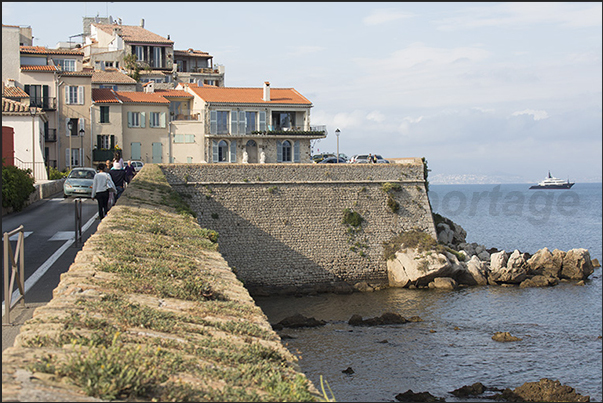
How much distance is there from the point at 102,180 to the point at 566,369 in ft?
52.8

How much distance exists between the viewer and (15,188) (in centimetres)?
2453

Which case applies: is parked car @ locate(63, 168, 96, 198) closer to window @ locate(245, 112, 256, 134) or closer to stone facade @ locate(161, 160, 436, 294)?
stone facade @ locate(161, 160, 436, 294)

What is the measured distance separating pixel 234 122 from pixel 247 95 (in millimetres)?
3227

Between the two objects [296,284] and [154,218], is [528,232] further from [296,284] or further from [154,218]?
[154,218]

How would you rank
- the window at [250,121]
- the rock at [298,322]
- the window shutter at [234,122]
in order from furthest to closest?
the window at [250,121]
the window shutter at [234,122]
the rock at [298,322]

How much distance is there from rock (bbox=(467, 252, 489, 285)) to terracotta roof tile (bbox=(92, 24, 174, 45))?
54021mm

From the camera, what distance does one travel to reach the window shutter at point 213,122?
166ft

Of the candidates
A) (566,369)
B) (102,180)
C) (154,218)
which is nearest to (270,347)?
(154,218)

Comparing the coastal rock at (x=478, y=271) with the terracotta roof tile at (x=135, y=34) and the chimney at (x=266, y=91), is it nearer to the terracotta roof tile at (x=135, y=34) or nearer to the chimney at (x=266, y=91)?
the chimney at (x=266, y=91)

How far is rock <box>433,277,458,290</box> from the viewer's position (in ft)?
103

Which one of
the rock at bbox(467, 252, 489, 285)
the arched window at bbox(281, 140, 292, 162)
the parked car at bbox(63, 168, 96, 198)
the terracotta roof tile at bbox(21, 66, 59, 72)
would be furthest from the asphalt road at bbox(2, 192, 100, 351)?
the arched window at bbox(281, 140, 292, 162)

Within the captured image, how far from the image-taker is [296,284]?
31469 millimetres

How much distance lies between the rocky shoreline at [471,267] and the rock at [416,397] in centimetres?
1503

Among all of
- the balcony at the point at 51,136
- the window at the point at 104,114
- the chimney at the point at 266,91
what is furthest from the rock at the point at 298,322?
the window at the point at 104,114
